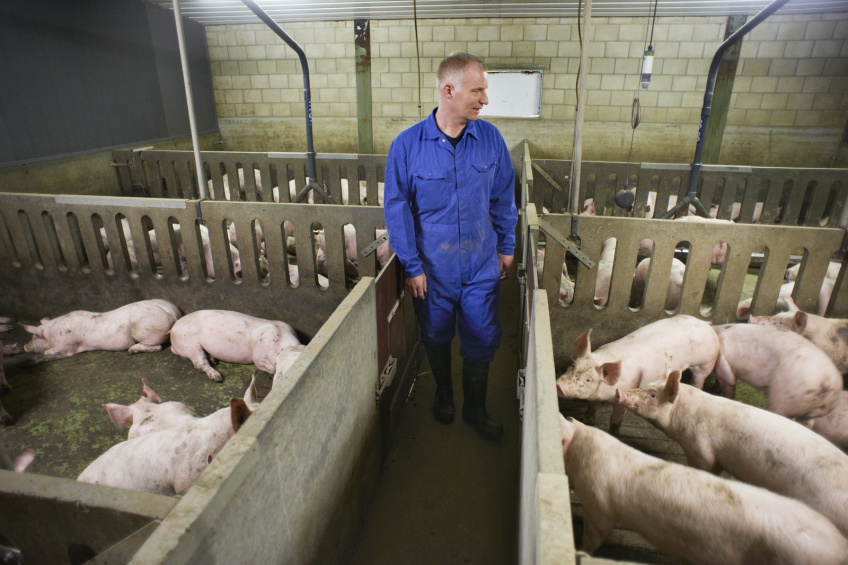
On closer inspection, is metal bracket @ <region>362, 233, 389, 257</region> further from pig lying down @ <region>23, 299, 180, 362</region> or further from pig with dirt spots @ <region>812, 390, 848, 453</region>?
pig with dirt spots @ <region>812, 390, 848, 453</region>

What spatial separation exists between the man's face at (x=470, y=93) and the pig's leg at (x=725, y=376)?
6.66 feet

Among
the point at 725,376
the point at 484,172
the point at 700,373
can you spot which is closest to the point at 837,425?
the point at 725,376

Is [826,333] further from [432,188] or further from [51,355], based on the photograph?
[51,355]

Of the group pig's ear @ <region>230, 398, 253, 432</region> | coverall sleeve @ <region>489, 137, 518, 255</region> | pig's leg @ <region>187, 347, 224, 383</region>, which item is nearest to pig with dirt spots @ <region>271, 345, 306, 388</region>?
pig's leg @ <region>187, 347, 224, 383</region>

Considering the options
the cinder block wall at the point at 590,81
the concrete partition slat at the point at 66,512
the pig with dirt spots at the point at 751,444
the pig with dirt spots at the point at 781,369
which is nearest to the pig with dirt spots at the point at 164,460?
the concrete partition slat at the point at 66,512

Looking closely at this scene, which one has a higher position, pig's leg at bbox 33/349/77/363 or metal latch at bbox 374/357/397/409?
metal latch at bbox 374/357/397/409

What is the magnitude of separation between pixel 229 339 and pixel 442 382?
1465mm

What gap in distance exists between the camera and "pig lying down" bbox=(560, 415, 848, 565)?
139 centimetres

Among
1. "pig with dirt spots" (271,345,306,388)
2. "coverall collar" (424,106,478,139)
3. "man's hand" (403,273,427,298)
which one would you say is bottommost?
"pig with dirt spots" (271,345,306,388)

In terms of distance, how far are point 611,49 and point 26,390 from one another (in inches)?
342

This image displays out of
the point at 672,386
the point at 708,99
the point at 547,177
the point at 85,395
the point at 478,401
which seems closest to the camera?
the point at 672,386

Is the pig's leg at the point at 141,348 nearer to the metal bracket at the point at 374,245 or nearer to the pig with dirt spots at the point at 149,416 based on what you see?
the pig with dirt spots at the point at 149,416

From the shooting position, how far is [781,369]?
2.54 meters

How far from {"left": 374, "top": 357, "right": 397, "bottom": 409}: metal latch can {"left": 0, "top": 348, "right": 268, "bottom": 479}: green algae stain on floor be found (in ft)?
3.57
